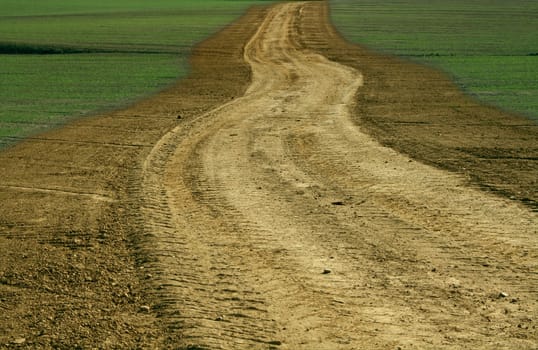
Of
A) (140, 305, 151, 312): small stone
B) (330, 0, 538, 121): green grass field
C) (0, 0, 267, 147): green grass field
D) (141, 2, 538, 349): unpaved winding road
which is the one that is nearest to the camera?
(141, 2, 538, 349): unpaved winding road

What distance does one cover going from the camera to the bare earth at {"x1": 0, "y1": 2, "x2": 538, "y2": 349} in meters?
6.95

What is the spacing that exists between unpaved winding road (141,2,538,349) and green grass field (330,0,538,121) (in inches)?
283

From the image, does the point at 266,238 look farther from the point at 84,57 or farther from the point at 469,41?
the point at 469,41

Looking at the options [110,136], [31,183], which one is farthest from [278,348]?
[110,136]

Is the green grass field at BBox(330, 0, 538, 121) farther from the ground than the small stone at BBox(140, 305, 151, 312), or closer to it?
closer to it

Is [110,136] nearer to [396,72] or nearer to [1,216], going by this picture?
[1,216]

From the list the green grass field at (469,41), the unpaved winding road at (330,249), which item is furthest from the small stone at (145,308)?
the green grass field at (469,41)

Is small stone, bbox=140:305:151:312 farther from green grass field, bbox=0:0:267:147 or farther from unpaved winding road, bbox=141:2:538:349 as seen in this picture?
green grass field, bbox=0:0:267:147

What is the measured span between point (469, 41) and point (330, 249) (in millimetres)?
32998

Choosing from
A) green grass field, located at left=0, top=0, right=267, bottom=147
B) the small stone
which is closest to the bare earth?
the small stone

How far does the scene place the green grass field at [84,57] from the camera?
20919mm

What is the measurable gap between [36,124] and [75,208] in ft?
25.3

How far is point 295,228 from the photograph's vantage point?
9641mm

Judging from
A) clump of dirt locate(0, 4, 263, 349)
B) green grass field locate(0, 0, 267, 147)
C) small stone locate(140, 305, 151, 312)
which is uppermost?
small stone locate(140, 305, 151, 312)
